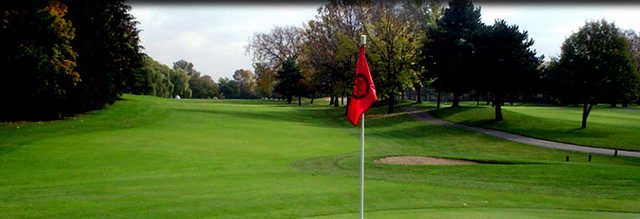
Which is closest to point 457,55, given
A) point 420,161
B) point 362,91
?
point 420,161

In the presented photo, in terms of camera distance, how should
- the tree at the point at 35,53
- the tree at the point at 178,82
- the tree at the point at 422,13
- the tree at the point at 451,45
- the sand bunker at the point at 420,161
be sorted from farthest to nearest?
the tree at the point at 178,82 < the tree at the point at 422,13 < the tree at the point at 451,45 < the tree at the point at 35,53 < the sand bunker at the point at 420,161

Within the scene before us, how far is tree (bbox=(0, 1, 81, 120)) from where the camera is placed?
26328 millimetres

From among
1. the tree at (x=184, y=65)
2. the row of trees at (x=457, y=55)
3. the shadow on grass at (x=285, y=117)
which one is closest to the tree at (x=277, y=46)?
the row of trees at (x=457, y=55)

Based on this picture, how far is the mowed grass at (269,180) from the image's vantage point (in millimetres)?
8734

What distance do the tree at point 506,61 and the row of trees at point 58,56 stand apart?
2786cm

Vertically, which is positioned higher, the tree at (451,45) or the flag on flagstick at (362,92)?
the tree at (451,45)

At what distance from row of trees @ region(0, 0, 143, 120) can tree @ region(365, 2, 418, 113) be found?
78.1ft

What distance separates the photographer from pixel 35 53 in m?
26.3

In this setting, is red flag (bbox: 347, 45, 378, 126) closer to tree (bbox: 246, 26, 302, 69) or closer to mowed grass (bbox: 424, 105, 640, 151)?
mowed grass (bbox: 424, 105, 640, 151)

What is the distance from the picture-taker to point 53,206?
8.70 metres

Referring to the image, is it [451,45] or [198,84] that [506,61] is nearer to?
[451,45]

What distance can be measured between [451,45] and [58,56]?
117 feet

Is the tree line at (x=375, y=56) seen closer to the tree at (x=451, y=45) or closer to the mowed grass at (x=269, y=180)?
the tree at (x=451, y=45)

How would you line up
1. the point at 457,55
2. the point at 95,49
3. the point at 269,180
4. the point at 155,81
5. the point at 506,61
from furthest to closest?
the point at 155,81, the point at 457,55, the point at 506,61, the point at 95,49, the point at 269,180
